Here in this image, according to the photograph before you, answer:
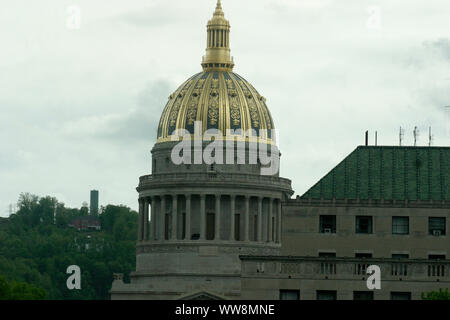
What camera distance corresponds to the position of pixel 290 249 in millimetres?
92812

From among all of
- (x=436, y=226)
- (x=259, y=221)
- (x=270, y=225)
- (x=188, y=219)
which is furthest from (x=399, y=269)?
(x=188, y=219)

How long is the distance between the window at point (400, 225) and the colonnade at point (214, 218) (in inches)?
3645

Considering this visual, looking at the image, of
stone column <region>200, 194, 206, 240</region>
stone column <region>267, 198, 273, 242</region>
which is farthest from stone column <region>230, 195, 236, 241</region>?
stone column <region>267, 198, 273, 242</region>

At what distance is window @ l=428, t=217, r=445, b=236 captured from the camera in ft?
301

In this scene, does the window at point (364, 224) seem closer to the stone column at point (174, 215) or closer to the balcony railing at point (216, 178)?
the balcony railing at point (216, 178)

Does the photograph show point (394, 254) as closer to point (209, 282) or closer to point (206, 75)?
point (209, 282)

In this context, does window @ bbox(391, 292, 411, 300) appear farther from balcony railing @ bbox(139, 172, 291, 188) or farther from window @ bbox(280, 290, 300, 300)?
balcony railing @ bbox(139, 172, 291, 188)

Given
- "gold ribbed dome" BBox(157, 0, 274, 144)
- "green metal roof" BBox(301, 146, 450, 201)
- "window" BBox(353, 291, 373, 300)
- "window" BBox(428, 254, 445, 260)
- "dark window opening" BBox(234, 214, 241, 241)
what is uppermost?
"gold ribbed dome" BBox(157, 0, 274, 144)

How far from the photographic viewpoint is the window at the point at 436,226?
9181 centimetres

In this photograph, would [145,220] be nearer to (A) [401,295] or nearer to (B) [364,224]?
(B) [364,224]

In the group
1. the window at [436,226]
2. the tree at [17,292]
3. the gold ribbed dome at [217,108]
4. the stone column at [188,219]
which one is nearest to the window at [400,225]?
the window at [436,226]

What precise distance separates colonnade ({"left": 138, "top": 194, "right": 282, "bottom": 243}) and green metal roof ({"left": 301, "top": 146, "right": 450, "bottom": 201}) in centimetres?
8894

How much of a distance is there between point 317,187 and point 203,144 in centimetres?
9558

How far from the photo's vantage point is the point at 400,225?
92.4m
